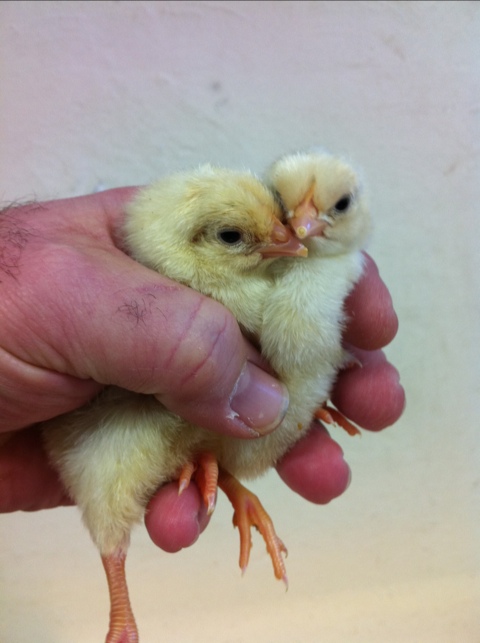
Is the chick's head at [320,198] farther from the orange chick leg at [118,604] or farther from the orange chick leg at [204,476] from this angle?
the orange chick leg at [118,604]

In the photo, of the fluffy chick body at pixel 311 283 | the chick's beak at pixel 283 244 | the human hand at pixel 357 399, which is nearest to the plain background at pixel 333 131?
the human hand at pixel 357 399

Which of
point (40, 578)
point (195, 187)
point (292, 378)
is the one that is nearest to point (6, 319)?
point (195, 187)

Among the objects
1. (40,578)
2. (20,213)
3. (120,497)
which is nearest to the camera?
(120,497)

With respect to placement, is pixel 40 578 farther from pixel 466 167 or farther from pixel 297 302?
pixel 466 167

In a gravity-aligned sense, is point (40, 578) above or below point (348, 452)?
below

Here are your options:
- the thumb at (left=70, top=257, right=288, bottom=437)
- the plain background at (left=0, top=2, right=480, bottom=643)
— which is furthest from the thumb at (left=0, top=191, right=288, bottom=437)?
the plain background at (left=0, top=2, right=480, bottom=643)

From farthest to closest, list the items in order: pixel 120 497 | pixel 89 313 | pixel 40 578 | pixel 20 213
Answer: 1. pixel 40 578
2. pixel 20 213
3. pixel 120 497
4. pixel 89 313
